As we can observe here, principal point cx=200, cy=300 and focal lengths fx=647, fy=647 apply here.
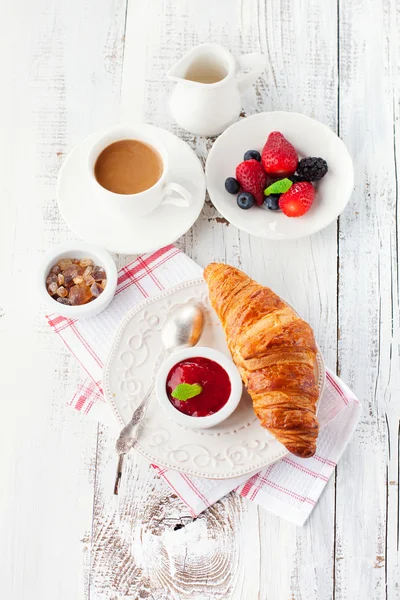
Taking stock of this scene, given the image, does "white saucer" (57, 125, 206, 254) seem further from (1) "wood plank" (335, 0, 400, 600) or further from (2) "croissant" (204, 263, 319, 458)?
(1) "wood plank" (335, 0, 400, 600)

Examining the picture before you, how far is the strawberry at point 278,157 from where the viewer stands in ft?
5.86

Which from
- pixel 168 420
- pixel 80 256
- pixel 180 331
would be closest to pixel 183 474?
pixel 168 420

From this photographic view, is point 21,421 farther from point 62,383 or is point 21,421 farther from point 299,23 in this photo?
point 299,23

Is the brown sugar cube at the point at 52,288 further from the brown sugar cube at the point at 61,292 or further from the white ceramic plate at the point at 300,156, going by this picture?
the white ceramic plate at the point at 300,156

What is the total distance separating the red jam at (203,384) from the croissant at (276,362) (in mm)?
56

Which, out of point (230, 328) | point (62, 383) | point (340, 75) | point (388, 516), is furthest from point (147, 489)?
point (340, 75)

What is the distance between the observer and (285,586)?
5.41 feet

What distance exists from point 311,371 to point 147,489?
54 centimetres

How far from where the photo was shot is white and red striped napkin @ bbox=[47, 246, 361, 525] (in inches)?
64.8

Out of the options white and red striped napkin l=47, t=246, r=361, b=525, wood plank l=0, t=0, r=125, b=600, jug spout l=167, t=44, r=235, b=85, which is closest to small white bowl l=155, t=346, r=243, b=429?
white and red striped napkin l=47, t=246, r=361, b=525

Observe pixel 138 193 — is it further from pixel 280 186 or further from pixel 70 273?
pixel 280 186

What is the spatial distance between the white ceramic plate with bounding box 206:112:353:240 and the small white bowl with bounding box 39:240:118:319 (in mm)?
348

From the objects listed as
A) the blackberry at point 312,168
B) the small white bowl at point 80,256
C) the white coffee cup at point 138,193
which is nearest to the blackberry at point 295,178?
the blackberry at point 312,168

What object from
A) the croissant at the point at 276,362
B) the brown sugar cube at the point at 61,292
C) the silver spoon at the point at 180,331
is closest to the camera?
the croissant at the point at 276,362
